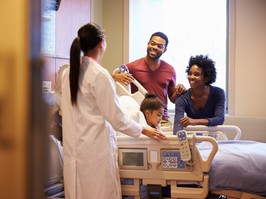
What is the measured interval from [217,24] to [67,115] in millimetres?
2986

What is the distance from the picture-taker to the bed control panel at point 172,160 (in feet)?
6.42

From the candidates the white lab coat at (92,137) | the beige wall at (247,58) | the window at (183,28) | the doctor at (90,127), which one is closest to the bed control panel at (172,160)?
the doctor at (90,127)

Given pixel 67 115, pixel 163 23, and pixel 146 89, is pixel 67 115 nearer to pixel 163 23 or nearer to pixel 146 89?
pixel 146 89

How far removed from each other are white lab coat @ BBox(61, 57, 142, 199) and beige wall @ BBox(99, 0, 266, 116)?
2.56 metres

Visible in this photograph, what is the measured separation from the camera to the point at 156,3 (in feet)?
15.0

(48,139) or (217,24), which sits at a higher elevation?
(217,24)

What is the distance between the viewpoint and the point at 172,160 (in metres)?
1.97

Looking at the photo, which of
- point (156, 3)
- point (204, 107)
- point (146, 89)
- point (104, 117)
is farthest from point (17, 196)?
point (156, 3)

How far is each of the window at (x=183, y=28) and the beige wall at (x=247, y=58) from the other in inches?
7.2

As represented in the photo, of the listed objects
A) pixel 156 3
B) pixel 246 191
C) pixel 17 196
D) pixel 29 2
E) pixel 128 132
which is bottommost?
pixel 246 191

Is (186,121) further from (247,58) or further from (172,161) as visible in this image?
(247,58)

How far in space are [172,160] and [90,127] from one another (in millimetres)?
489

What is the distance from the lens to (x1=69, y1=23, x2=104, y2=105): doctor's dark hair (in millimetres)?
1890

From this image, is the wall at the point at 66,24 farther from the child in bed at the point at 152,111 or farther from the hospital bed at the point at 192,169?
the hospital bed at the point at 192,169
